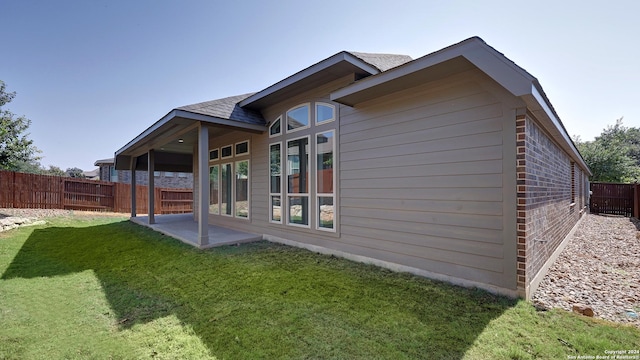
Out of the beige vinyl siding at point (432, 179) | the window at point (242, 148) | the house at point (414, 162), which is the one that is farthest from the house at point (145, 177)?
the beige vinyl siding at point (432, 179)

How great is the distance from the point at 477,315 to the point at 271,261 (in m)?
3.31

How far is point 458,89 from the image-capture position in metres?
3.55

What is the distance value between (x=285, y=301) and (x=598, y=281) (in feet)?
15.5

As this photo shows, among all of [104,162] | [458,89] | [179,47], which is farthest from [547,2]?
[104,162]

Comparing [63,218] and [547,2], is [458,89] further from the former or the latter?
[63,218]

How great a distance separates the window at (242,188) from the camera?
7520 mm

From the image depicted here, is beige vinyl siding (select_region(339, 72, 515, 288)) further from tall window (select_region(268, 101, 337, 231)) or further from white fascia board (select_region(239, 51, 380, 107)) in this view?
white fascia board (select_region(239, 51, 380, 107))

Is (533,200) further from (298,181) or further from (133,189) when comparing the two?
(133,189)

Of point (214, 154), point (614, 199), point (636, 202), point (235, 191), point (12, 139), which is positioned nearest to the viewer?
point (235, 191)

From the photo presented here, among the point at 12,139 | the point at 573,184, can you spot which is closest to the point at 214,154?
the point at 12,139

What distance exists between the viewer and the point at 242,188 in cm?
771

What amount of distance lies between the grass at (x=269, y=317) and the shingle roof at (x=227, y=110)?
3.17 m

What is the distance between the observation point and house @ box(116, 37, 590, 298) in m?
3.14

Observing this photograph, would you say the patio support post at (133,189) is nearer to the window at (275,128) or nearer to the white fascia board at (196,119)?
the white fascia board at (196,119)
